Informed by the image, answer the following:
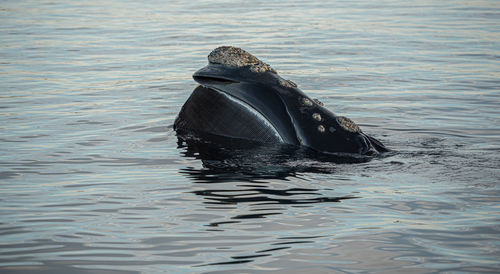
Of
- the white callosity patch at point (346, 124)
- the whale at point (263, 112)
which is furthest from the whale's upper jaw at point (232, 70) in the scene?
the white callosity patch at point (346, 124)

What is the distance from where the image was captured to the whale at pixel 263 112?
282 inches

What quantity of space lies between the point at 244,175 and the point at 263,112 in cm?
85

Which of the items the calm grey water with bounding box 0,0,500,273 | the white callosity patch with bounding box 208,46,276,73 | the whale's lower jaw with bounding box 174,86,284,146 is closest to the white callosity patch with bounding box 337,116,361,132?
the calm grey water with bounding box 0,0,500,273

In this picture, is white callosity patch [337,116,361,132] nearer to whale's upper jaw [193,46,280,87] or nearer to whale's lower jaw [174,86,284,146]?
whale's lower jaw [174,86,284,146]

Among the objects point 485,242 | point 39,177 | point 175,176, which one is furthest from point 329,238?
point 39,177

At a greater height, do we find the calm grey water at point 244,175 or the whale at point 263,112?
Result: the whale at point 263,112

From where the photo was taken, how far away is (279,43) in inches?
675

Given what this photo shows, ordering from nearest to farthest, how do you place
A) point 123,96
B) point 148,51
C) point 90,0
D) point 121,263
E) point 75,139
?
point 121,263
point 75,139
point 123,96
point 148,51
point 90,0

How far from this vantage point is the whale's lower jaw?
7379 mm

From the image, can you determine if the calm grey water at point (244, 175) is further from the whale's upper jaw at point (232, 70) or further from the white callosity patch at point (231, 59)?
the white callosity patch at point (231, 59)

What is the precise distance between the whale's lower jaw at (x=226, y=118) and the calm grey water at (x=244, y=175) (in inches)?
16.9

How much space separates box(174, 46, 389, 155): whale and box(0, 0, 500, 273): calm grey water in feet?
1.19

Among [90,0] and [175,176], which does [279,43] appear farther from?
[90,0]

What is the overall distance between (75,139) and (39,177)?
5.29 feet
